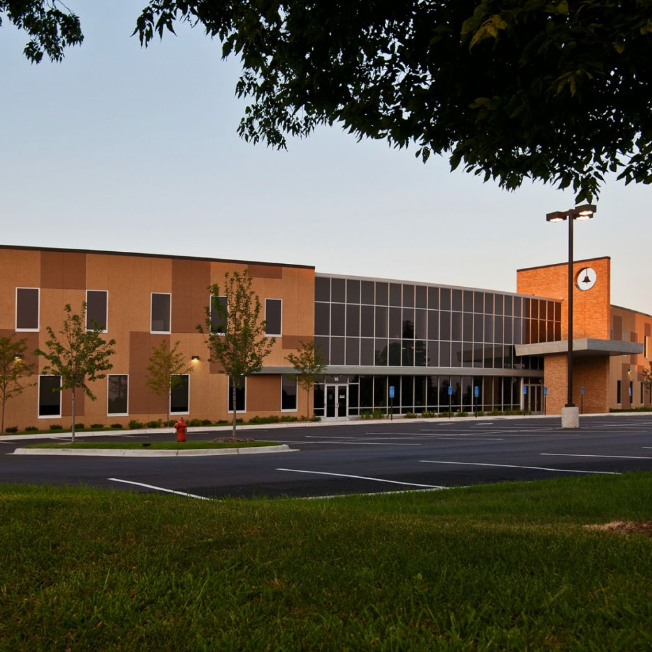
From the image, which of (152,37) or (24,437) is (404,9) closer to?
(152,37)

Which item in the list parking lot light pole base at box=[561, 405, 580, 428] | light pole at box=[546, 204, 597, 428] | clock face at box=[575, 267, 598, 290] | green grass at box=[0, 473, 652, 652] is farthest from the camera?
clock face at box=[575, 267, 598, 290]

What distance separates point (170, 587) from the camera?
4816 mm

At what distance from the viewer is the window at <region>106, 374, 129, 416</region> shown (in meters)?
37.8

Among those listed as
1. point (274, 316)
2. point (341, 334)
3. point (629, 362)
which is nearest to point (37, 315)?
point (274, 316)

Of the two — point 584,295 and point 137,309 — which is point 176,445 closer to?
point 137,309

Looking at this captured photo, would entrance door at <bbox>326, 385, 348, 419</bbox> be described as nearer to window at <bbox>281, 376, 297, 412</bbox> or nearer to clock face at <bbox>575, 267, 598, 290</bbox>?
window at <bbox>281, 376, 297, 412</bbox>

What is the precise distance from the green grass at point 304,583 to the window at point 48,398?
30.8m

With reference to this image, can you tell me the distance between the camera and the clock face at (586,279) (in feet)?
192

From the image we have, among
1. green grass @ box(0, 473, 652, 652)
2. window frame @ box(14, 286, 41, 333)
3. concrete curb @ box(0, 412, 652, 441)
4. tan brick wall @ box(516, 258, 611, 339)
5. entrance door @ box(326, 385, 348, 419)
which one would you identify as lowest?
concrete curb @ box(0, 412, 652, 441)

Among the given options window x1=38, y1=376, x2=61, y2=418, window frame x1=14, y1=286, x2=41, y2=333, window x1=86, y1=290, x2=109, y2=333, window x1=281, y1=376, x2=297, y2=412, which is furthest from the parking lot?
window x1=281, y1=376, x2=297, y2=412

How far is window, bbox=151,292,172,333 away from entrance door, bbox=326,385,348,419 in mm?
11032

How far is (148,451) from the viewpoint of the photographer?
2200 cm

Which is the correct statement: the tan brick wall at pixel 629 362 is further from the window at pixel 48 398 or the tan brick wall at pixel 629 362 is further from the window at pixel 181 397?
the window at pixel 48 398

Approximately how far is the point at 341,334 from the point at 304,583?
42169mm
